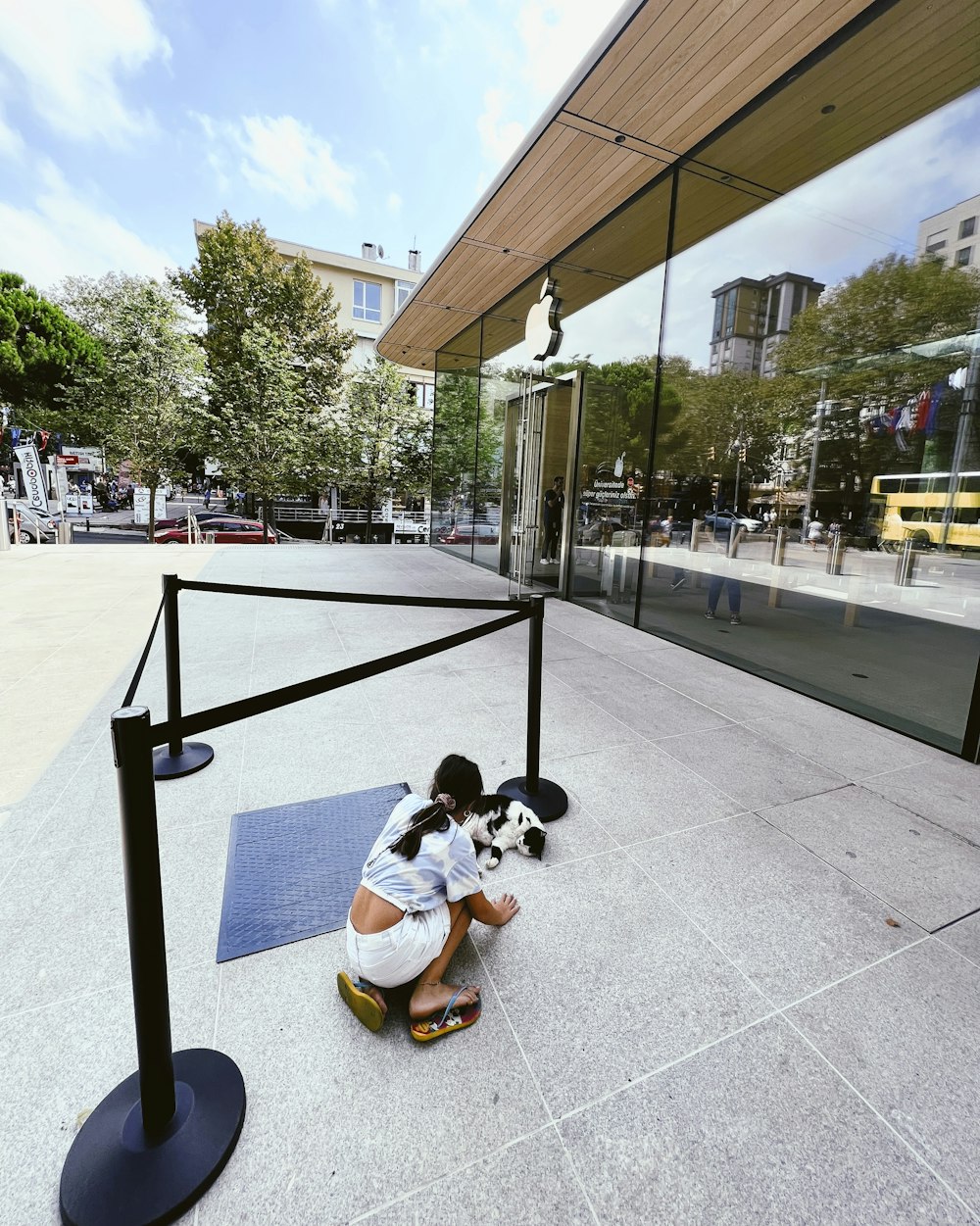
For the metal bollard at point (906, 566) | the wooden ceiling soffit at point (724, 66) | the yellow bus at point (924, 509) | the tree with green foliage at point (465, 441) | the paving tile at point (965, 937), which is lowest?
the paving tile at point (965, 937)

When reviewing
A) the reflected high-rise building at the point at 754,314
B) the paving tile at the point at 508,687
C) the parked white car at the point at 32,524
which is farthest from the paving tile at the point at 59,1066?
the parked white car at the point at 32,524

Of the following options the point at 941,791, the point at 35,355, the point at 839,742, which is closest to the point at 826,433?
the point at 839,742

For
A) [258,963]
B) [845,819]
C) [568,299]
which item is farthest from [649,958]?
[568,299]

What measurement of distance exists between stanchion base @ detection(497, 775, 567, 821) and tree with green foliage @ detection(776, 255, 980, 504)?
22.0ft

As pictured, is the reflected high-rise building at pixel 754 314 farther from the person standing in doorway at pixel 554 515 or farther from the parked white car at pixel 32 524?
the parked white car at pixel 32 524

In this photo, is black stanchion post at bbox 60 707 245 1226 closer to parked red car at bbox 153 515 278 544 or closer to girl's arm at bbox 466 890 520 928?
girl's arm at bbox 466 890 520 928

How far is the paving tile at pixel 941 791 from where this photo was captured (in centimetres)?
312

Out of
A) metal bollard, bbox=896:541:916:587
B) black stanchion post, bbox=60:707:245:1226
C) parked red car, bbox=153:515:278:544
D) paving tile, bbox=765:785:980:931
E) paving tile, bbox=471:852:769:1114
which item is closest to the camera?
black stanchion post, bbox=60:707:245:1226

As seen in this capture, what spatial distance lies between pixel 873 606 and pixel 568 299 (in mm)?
6399

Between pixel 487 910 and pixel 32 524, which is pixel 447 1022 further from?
pixel 32 524

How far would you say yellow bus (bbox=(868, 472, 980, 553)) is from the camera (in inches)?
269

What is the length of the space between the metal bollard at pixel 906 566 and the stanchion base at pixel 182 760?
814cm

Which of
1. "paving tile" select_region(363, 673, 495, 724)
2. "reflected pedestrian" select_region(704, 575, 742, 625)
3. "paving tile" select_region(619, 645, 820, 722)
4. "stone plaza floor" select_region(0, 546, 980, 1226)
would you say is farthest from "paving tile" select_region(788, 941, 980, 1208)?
"reflected pedestrian" select_region(704, 575, 742, 625)

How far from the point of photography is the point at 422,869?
1841 millimetres
